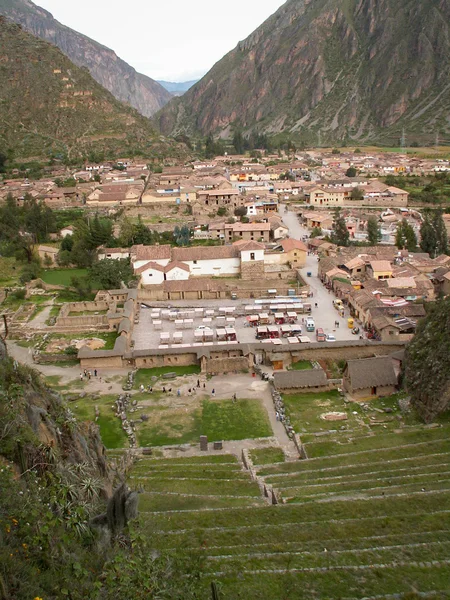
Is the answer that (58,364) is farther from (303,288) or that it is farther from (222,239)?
(222,239)

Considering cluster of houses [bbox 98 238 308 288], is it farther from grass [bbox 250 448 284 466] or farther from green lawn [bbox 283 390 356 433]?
grass [bbox 250 448 284 466]

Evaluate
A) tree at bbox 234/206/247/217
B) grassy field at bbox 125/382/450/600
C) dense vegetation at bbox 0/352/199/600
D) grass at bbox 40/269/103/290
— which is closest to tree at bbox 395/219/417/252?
tree at bbox 234/206/247/217

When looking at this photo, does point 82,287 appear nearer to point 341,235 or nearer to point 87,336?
point 87,336

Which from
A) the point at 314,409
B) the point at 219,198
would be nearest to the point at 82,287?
the point at 314,409

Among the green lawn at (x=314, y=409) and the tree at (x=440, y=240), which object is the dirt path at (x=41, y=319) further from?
the tree at (x=440, y=240)

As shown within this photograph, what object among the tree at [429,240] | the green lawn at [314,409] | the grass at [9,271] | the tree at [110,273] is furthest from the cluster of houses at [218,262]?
the green lawn at [314,409]

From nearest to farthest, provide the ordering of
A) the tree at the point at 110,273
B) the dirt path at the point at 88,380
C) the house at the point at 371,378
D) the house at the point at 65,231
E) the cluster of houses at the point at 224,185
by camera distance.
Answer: the house at the point at 371,378 < the dirt path at the point at 88,380 < the tree at the point at 110,273 < the house at the point at 65,231 < the cluster of houses at the point at 224,185

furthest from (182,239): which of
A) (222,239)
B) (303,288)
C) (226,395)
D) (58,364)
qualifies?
(226,395)
